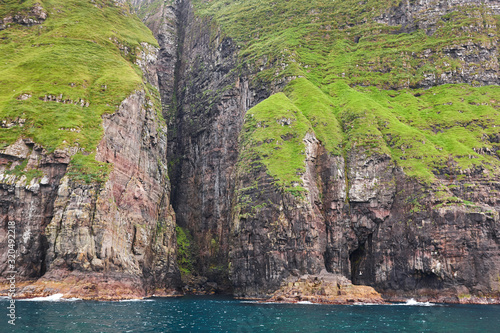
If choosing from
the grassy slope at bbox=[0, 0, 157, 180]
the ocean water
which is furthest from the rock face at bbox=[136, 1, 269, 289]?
the ocean water

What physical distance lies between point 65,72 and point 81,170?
35.2m

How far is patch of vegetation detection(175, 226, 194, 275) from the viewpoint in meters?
119

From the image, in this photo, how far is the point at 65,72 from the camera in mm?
103500

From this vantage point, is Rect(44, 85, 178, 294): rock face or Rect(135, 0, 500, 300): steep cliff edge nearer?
Rect(44, 85, 178, 294): rock face

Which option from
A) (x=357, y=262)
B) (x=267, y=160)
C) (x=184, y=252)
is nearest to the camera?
(x=357, y=262)

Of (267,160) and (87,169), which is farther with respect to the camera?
(267,160)

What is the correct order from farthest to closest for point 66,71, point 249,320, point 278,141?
point 66,71, point 278,141, point 249,320

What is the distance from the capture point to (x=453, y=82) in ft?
408

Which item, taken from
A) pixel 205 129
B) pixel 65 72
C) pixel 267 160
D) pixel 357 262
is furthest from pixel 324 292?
pixel 65 72

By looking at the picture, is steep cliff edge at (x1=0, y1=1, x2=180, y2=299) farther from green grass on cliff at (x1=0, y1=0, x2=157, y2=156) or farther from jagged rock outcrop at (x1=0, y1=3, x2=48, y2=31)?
jagged rock outcrop at (x1=0, y1=3, x2=48, y2=31)

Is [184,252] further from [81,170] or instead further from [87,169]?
[81,170]

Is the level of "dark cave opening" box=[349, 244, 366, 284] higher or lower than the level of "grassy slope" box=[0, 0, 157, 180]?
lower

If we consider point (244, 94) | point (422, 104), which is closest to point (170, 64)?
point (244, 94)

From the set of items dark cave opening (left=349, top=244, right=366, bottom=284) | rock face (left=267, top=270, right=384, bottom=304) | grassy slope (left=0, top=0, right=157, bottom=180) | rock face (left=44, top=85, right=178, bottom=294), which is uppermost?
grassy slope (left=0, top=0, right=157, bottom=180)
